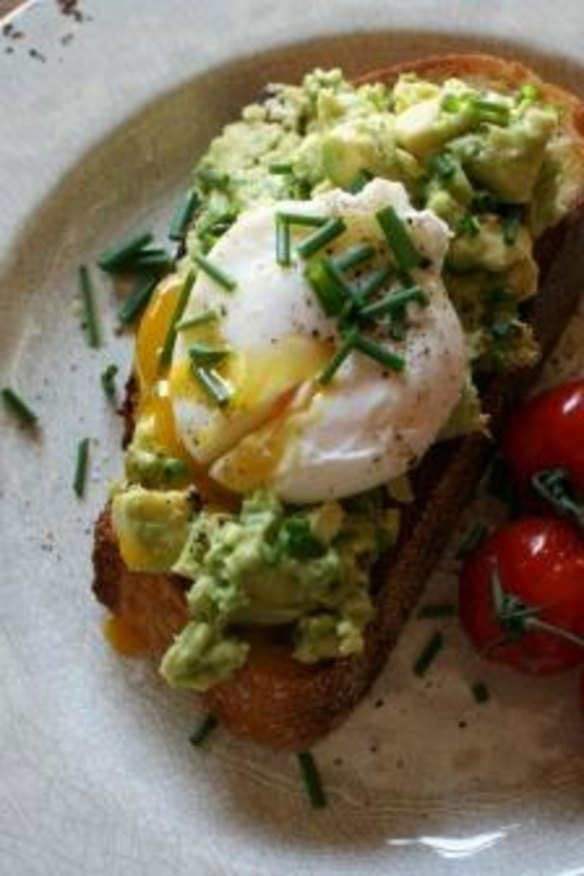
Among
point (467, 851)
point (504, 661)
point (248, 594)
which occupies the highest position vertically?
point (248, 594)

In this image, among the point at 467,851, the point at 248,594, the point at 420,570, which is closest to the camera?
the point at 248,594

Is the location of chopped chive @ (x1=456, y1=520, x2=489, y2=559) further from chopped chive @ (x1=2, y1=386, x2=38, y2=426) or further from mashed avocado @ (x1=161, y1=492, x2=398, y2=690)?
chopped chive @ (x1=2, y1=386, x2=38, y2=426)

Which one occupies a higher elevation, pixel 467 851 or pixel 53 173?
pixel 53 173

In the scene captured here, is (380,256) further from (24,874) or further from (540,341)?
(24,874)

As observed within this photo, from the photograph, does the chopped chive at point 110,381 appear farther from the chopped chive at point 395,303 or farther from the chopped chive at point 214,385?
the chopped chive at point 395,303

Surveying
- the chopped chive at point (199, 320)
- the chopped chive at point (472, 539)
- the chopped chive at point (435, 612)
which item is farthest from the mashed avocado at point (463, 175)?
the chopped chive at point (435, 612)

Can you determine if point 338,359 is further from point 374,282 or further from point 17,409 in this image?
point 17,409

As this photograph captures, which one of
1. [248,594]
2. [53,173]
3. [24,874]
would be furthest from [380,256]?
[24,874]
